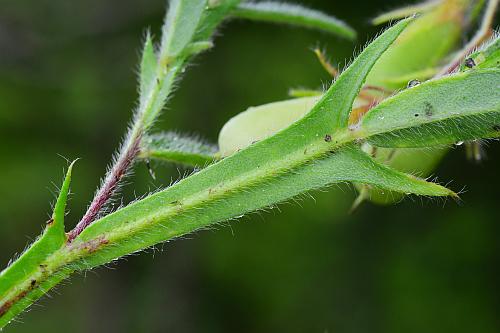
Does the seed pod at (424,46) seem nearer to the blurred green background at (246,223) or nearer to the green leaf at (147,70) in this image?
the green leaf at (147,70)

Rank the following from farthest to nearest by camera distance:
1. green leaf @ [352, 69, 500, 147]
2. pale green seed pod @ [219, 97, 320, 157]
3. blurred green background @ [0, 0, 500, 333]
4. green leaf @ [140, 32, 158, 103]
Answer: blurred green background @ [0, 0, 500, 333] < green leaf @ [140, 32, 158, 103] < pale green seed pod @ [219, 97, 320, 157] < green leaf @ [352, 69, 500, 147]

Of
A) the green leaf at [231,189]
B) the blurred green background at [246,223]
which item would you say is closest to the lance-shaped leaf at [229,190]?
the green leaf at [231,189]

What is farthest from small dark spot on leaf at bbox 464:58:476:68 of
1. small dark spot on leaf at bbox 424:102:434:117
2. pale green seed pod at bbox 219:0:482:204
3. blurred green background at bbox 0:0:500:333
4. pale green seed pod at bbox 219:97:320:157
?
blurred green background at bbox 0:0:500:333

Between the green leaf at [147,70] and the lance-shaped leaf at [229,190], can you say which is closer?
the lance-shaped leaf at [229,190]

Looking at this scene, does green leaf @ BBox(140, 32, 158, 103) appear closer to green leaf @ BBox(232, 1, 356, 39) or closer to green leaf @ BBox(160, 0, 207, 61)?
green leaf @ BBox(160, 0, 207, 61)

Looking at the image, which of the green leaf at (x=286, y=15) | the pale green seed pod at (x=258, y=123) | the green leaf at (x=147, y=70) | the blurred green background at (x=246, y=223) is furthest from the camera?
the blurred green background at (x=246, y=223)

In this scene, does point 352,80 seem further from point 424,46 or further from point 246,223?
point 246,223

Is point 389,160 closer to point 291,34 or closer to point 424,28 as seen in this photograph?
point 424,28
